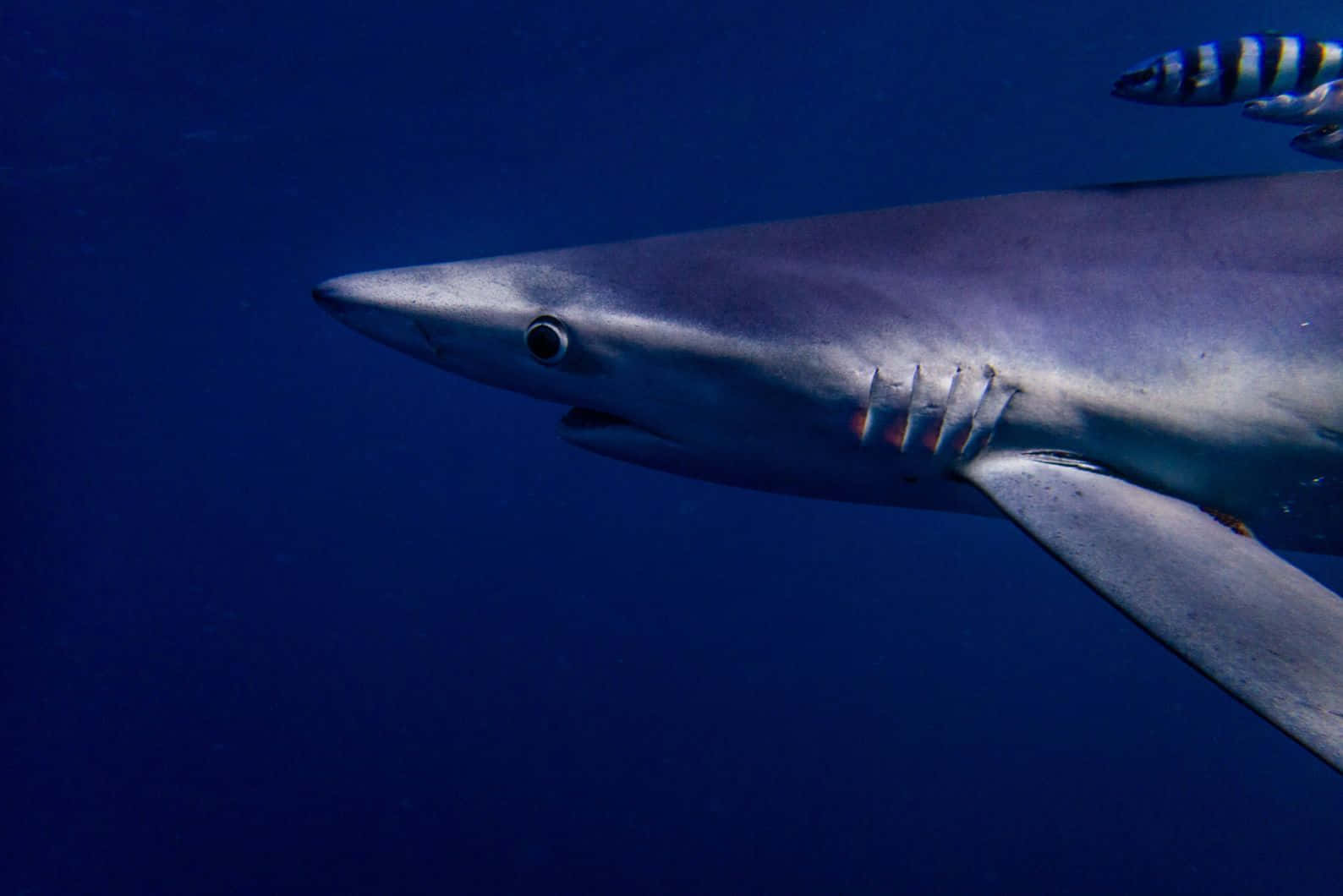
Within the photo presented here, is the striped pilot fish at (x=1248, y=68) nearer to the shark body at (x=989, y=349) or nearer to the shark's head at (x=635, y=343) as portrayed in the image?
the shark body at (x=989, y=349)

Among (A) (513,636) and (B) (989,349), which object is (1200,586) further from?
(A) (513,636)

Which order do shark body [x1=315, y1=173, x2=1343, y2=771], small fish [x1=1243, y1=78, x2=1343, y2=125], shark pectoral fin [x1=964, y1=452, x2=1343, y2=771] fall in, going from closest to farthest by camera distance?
1. shark pectoral fin [x1=964, y1=452, x2=1343, y2=771]
2. shark body [x1=315, y1=173, x2=1343, y2=771]
3. small fish [x1=1243, y1=78, x2=1343, y2=125]

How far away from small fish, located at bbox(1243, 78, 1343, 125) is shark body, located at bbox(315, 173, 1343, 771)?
303 centimetres

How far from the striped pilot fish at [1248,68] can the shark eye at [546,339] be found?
13.7 ft

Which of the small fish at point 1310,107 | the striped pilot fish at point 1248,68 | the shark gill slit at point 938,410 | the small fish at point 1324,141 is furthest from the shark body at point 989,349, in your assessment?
the small fish at point 1310,107

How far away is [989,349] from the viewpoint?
6.95ft

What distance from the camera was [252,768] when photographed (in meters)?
13.2

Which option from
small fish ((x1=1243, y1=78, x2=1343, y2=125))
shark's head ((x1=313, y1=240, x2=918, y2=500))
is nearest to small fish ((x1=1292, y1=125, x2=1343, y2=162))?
small fish ((x1=1243, y1=78, x2=1343, y2=125))

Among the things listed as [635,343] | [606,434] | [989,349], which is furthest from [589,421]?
[989,349]

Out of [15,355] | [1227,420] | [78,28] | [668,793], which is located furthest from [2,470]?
[1227,420]

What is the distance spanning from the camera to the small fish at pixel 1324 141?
4.09 metres

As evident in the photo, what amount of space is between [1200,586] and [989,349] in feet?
2.54

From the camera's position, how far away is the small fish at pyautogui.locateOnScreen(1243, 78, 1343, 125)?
4375mm

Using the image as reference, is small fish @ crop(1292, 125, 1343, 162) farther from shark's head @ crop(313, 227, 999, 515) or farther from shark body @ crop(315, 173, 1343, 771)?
shark's head @ crop(313, 227, 999, 515)
